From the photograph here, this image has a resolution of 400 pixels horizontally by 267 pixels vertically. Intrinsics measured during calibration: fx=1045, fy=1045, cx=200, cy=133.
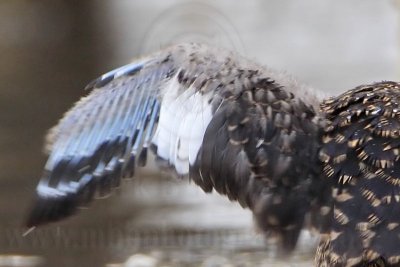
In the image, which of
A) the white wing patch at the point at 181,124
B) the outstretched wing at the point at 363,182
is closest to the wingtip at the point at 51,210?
the white wing patch at the point at 181,124

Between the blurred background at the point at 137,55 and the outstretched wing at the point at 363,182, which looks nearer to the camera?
the outstretched wing at the point at 363,182

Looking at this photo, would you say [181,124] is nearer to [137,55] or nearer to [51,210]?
[51,210]

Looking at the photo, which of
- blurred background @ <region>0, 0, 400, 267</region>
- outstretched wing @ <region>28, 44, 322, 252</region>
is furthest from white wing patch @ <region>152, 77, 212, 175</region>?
blurred background @ <region>0, 0, 400, 267</region>

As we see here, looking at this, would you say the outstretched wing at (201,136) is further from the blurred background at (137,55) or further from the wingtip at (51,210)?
the blurred background at (137,55)

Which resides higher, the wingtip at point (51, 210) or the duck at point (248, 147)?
the duck at point (248, 147)

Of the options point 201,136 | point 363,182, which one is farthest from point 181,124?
point 363,182

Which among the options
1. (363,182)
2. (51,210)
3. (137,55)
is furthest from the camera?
(137,55)
